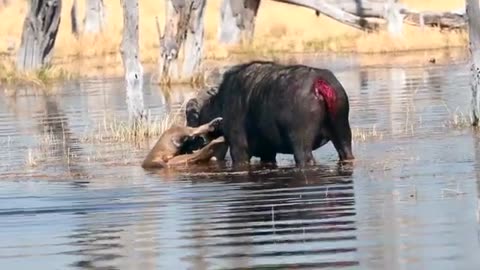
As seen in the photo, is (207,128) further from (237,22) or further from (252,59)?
(237,22)

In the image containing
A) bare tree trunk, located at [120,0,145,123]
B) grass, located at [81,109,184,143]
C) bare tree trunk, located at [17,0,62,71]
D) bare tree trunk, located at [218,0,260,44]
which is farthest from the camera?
bare tree trunk, located at [218,0,260,44]

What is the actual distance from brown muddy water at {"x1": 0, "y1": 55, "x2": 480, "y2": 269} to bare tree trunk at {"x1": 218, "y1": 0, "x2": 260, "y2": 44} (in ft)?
68.2

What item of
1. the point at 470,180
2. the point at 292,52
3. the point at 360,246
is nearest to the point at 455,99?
the point at 470,180

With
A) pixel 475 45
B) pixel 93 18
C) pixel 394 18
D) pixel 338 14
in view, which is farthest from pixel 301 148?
pixel 93 18

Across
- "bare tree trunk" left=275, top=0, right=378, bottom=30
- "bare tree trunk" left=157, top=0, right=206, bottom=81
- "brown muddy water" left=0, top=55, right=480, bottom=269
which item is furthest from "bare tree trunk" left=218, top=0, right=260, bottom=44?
"brown muddy water" left=0, top=55, right=480, bottom=269

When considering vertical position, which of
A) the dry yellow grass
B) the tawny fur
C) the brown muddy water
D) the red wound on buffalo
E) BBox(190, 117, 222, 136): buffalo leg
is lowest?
the brown muddy water

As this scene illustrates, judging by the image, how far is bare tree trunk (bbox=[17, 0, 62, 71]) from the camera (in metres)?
36.6

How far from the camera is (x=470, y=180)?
13195 mm

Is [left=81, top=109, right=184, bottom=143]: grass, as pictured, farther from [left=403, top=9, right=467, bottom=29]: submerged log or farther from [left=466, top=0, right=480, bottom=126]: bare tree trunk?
[left=403, top=9, right=467, bottom=29]: submerged log

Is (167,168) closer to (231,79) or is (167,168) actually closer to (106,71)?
(231,79)

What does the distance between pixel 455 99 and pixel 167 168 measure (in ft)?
27.6

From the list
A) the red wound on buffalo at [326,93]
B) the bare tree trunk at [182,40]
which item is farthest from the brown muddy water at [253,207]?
the bare tree trunk at [182,40]

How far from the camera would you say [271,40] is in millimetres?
45531

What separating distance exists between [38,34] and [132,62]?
1687cm
